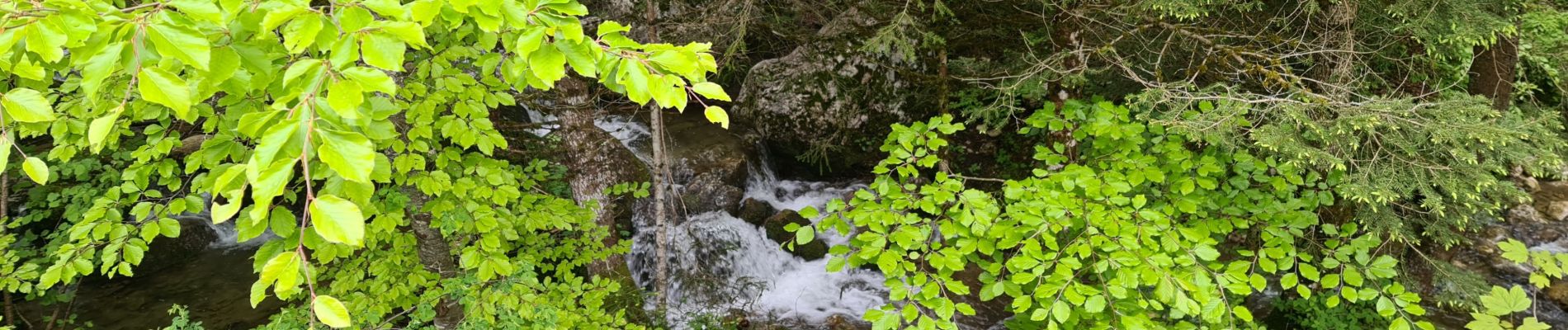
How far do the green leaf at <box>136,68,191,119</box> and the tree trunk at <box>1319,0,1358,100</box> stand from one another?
202 inches

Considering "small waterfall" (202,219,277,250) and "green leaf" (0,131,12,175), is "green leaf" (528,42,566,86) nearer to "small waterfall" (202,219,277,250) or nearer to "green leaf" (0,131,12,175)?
"green leaf" (0,131,12,175)

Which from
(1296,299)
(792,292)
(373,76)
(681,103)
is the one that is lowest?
(792,292)

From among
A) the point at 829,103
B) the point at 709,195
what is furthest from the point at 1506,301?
the point at 709,195

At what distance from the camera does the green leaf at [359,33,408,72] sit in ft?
3.66

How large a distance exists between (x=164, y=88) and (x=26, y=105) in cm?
32

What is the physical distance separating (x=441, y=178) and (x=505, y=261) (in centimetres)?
50

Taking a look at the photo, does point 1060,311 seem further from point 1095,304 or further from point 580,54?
point 580,54

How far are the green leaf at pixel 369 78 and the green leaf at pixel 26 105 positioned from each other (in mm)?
528

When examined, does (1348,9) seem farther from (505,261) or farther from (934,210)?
(505,261)

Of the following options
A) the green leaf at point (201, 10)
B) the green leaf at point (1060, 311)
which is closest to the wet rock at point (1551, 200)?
the green leaf at point (1060, 311)

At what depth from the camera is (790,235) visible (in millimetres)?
8422

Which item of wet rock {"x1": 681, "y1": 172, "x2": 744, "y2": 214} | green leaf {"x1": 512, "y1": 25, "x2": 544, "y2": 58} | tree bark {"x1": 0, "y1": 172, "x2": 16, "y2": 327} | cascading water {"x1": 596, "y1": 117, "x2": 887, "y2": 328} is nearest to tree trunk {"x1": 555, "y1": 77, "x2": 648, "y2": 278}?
cascading water {"x1": 596, "y1": 117, "x2": 887, "y2": 328}

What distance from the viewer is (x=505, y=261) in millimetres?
3115

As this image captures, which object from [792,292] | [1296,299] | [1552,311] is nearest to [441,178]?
[792,292]
